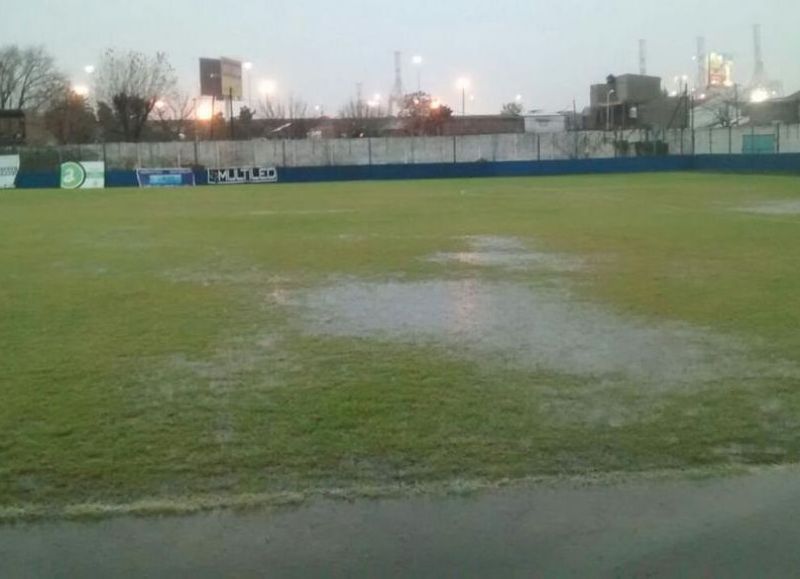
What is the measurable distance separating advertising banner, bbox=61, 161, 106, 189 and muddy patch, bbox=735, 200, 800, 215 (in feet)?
123

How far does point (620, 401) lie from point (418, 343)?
296 centimetres

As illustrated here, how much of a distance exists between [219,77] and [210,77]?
0.98 m

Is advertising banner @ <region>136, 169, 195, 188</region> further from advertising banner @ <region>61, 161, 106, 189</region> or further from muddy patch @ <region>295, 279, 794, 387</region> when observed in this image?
muddy patch @ <region>295, 279, 794, 387</region>

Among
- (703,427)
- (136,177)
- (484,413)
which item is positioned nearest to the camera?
(703,427)

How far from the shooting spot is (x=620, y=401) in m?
8.09

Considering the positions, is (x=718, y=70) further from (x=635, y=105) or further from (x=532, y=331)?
(x=532, y=331)

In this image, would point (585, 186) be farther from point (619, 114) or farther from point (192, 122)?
point (192, 122)

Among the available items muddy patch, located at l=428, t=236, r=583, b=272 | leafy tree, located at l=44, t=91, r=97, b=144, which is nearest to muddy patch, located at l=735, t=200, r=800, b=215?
muddy patch, located at l=428, t=236, r=583, b=272

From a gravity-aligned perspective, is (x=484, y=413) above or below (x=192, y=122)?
below

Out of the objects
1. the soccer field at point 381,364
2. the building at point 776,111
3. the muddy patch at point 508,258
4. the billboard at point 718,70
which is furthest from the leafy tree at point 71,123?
the billboard at point 718,70

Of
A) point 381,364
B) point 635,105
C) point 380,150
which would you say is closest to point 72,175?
point 380,150

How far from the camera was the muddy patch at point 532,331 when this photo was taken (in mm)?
9320

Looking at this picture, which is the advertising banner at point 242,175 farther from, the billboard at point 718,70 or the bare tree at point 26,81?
the billboard at point 718,70

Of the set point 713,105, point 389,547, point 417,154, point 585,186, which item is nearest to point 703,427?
point 389,547
